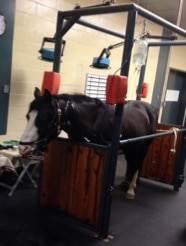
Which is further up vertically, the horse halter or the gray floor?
the horse halter

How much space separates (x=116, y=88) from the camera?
1879mm

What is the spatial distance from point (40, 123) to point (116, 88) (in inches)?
24.7

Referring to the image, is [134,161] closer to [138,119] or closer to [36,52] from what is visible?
[138,119]

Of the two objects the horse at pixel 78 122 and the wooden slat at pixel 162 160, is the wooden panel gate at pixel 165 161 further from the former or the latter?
the horse at pixel 78 122

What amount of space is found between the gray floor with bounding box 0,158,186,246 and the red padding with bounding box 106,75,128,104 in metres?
1.16

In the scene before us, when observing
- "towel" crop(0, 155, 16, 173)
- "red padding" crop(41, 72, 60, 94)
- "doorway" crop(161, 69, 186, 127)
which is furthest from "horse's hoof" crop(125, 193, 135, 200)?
"doorway" crop(161, 69, 186, 127)

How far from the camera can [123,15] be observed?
15.3 ft

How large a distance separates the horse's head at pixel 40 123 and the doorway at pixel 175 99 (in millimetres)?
4789

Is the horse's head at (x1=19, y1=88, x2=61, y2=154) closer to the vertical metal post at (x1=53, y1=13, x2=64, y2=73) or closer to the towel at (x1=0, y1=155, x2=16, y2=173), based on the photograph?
the vertical metal post at (x1=53, y1=13, x2=64, y2=73)

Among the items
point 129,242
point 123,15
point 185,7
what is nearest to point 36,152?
point 129,242

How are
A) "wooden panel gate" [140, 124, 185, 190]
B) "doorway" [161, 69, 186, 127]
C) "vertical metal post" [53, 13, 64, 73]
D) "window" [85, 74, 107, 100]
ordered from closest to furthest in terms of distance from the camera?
"vertical metal post" [53, 13, 64, 73] < "wooden panel gate" [140, 124, 185, 190] < "window" [85, 74, 107, 100] < "doorway" [161, 69, 186, 127]

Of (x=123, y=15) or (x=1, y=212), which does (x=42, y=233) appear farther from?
(x=123, y=15)

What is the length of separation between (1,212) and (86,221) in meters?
0.84

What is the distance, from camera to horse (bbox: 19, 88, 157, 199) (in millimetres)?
1974
